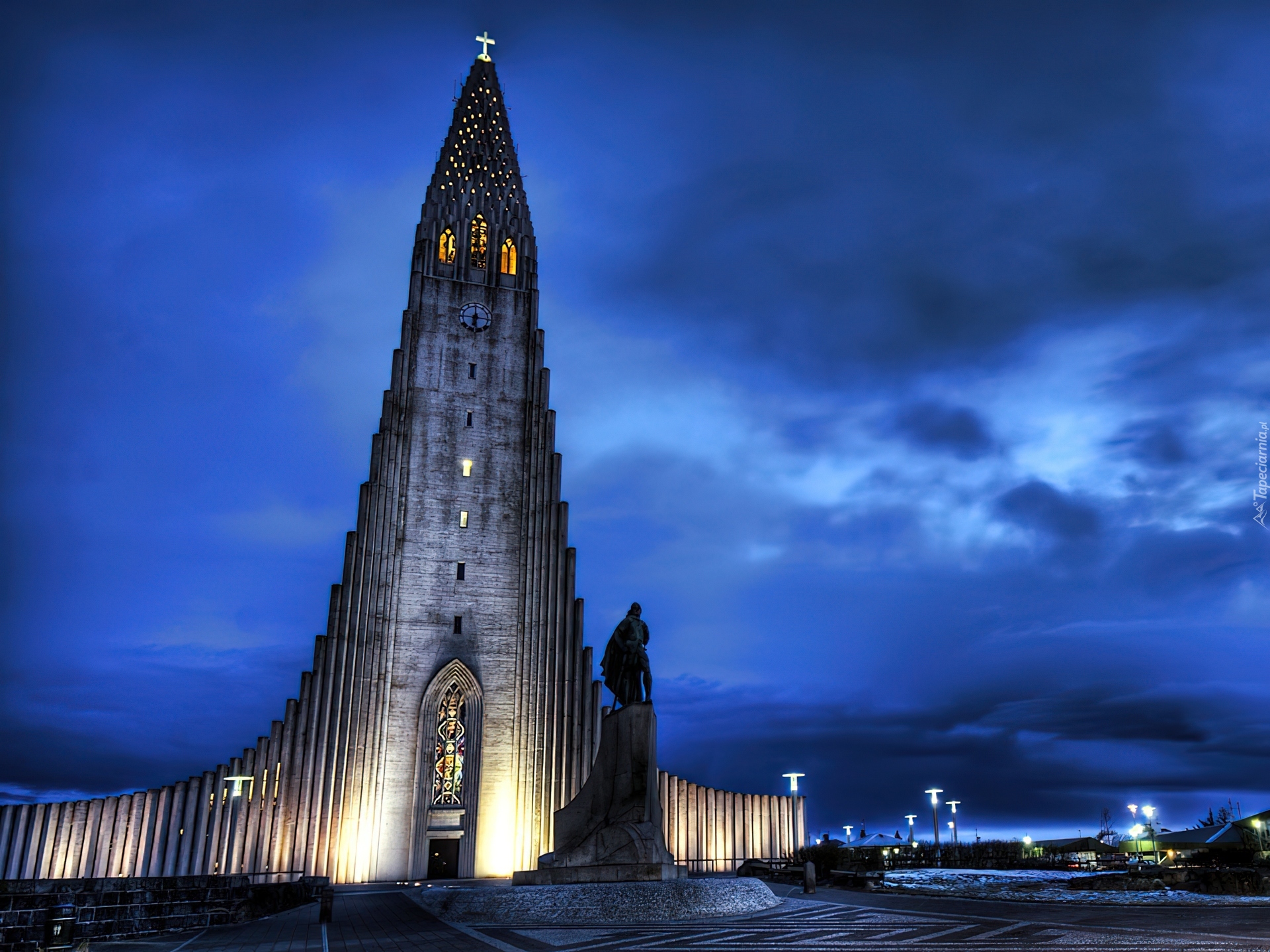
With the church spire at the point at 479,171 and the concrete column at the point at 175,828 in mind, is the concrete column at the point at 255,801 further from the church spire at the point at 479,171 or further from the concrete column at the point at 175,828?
the church spire at the point at 479,171

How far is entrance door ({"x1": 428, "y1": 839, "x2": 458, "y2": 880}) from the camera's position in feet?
104

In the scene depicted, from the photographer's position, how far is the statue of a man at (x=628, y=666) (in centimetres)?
1753

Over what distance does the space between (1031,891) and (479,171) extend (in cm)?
3760

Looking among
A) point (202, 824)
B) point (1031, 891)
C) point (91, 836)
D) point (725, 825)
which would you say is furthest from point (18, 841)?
point (1031, 891)

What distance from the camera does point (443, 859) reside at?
32188 millimetres

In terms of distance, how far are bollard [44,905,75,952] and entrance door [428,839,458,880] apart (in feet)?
72.9

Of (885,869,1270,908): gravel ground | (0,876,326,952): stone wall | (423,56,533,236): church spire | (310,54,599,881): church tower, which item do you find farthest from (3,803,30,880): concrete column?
(885,869,1270,908): gravel ground

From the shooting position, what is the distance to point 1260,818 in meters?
33.3

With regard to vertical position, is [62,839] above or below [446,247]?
below

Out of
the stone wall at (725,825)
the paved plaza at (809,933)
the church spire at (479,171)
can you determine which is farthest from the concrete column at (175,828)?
the church spire at (479,171)

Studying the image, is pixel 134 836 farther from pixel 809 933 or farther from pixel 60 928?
pixel 809 933

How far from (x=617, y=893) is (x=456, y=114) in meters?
40.9

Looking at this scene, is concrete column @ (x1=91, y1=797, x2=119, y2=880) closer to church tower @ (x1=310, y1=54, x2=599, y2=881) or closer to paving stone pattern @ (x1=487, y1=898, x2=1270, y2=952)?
church tower @ (x1=310, y1=54, x2=599, y2=881)

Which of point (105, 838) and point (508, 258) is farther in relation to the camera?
point (508, 258)
